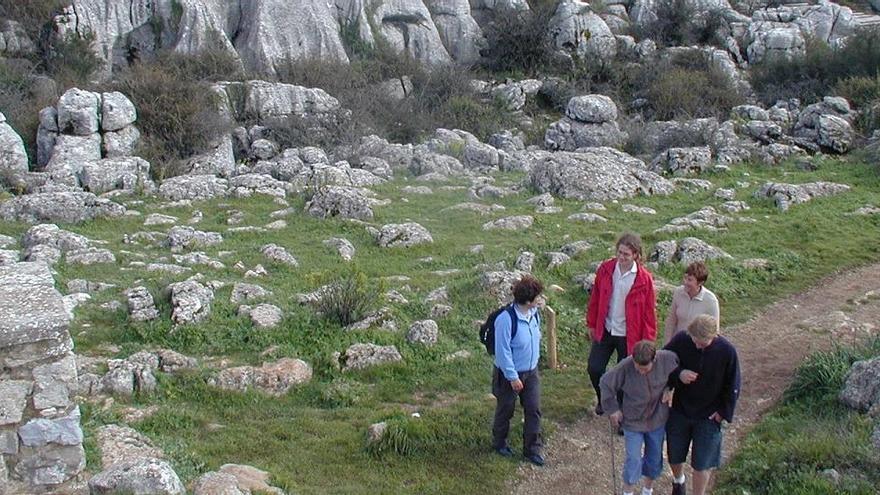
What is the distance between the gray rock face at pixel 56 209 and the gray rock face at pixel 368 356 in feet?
24.6

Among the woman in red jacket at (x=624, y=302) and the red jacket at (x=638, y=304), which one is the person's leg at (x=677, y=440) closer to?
the woman in red jacket at (x=624, y=302)

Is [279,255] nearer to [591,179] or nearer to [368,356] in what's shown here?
[368,356]

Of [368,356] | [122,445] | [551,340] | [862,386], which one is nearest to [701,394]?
[862,386]

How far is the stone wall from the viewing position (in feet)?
18.4

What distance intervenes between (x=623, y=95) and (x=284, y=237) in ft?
61.5

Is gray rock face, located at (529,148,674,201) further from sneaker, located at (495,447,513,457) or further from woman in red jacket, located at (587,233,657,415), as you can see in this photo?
sneaker, located at (495,447,513,457)

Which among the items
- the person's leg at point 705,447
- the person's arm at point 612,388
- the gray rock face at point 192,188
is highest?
the person's arm at point 612,388

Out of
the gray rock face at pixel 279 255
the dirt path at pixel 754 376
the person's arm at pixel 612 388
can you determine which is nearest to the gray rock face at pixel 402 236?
the gray rock face at pixel 279 255

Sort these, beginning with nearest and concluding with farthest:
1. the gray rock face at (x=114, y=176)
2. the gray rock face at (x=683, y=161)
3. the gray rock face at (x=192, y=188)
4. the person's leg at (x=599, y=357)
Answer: the person's leg at (x=599, y=357) → the gray rock face at (x=192, y=188) → the gray rock face at (x=114, y=176) → the gray rock face at (x=683, y=161)

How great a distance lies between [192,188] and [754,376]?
11.5 meters

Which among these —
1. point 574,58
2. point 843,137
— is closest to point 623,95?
point 574,58

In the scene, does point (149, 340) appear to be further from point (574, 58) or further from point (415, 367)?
point (574, 58)

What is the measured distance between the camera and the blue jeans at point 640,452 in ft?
21.2

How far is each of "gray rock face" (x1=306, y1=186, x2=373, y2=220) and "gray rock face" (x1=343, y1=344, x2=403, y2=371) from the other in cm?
569
